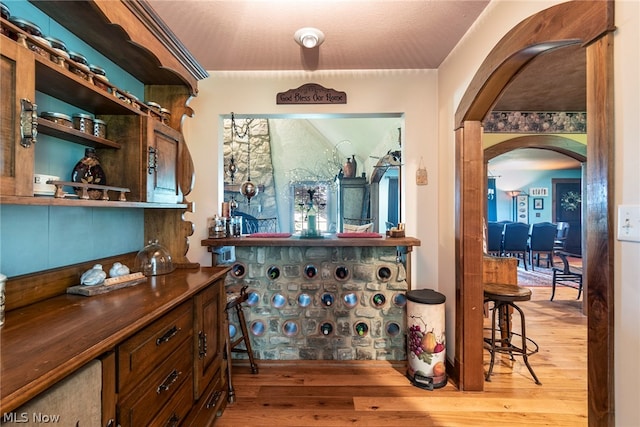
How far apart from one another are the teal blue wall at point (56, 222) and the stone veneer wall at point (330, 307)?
1.21 m

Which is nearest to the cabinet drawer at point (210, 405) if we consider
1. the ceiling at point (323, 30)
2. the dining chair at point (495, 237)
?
the ceiling at point (323, 30)

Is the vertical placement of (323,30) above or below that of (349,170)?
above

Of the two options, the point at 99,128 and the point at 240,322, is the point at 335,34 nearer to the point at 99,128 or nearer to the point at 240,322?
the point at 99,128

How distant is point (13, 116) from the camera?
864mm

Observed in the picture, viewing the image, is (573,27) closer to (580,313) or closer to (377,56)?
(377,56)

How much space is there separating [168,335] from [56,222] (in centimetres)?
73

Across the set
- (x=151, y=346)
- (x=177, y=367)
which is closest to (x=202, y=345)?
(x=177, y=367)

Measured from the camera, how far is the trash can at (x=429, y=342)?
2133 mm

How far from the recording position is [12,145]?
Answer: 2.83 ft

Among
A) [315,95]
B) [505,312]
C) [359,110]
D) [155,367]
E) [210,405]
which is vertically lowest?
[210,405]

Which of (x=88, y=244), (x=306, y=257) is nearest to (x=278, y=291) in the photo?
(x=306, y=257)

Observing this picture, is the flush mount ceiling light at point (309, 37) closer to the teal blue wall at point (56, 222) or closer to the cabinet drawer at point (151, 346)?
the teal blue wall at point (56, 222)

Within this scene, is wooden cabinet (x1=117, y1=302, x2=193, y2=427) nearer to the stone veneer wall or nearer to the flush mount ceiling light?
the stone veneer wall

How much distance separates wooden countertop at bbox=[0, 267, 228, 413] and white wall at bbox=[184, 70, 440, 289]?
4.20ft
